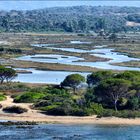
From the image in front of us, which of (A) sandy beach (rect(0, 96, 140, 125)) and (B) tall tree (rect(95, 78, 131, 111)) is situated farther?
(B) tall tree (rect(95, 78, 131, 111))

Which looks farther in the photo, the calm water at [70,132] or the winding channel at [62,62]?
the winding channel at [62,62]

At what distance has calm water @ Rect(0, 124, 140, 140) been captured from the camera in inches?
1729

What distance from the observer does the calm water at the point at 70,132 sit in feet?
144

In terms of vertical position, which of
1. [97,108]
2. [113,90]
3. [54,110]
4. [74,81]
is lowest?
[54,110]

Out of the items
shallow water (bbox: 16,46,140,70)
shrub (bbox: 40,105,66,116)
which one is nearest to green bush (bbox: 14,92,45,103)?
shrub (bbox: 40,105,66,116)

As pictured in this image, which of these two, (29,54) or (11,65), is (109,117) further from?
(29,54)

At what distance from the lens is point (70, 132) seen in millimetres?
45906

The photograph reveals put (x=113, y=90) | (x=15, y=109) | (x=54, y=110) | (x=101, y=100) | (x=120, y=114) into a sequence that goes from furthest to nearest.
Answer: (x=101, y=100)
(x=113, y=90)
(x=15, y=109)
(x=54, y=110)
(x=120, y=114)

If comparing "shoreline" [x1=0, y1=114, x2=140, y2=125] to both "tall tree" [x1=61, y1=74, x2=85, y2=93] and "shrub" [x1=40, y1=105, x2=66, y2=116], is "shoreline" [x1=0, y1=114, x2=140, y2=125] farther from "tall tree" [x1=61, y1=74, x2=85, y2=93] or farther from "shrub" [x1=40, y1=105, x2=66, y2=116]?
"tall tree" [x1=61, y1=74, x2=85, y2=93]

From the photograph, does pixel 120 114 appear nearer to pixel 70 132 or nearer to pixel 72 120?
pixel 72 120

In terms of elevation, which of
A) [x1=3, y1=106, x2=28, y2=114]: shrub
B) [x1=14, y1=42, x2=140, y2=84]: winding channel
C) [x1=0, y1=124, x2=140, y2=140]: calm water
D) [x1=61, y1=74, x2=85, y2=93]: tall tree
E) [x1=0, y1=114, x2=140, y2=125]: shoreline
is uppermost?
[x1=14, y1=42, x2=140, y2=84]: winding channel

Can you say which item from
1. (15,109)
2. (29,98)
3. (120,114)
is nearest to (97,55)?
(29,98)

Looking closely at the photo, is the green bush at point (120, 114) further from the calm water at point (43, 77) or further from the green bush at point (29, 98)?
the calm water at point (43, 77)

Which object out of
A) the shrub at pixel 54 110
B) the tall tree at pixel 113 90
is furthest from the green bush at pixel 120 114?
the shrub at pixel 54 110
